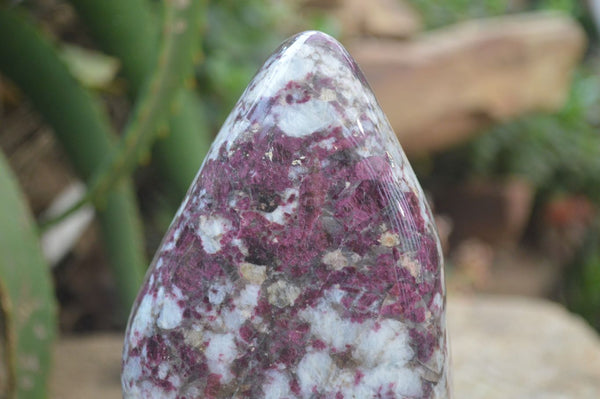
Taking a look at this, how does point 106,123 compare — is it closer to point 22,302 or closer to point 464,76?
point 22,302

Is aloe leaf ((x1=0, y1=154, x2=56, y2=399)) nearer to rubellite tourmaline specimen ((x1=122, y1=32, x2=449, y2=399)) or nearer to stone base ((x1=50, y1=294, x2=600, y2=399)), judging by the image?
rubellite tourmaline specimen ((x1=122, y1=32, x2=449, y2=399))

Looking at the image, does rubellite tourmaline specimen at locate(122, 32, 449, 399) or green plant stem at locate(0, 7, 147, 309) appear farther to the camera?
green plant stem at locate(0, 7, 147, 309)

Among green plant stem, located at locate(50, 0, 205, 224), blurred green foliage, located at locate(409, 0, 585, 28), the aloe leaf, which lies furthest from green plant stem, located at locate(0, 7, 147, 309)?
blurred green foliage, located at locate(409, 0, 585, 28)

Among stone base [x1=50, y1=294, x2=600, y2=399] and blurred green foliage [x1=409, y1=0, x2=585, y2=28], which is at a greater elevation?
blurred green foliage [x1=409, y1=0, x2=585, y2=28]

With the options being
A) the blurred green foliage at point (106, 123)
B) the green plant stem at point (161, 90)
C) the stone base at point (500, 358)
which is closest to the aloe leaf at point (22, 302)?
the blurred green foliage at point (106, 123)

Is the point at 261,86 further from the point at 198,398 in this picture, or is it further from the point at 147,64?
the point at 147,64

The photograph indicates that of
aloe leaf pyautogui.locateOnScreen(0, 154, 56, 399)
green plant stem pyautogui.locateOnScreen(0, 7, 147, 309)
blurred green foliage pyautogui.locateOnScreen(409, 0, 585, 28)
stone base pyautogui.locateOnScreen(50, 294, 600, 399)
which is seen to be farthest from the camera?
blurred green foliage pyautogui.locateOnScreen(409, 0, 585, 28)

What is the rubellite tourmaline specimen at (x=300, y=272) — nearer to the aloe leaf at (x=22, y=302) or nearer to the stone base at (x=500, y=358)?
the aloe leaf at (x=22, y=302)
